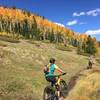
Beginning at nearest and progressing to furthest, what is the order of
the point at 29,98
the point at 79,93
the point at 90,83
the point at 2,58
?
the point at 79,93
the point at 29,98
the point at 90,83
the point at 2,58

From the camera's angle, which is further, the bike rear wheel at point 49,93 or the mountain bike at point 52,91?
the bike rear wheel at point 49,93

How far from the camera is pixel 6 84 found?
25.4m

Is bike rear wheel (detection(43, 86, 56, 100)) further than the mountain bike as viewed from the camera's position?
Yes

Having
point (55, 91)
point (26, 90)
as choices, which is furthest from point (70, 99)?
point (26, 90)

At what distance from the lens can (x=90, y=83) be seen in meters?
23.5

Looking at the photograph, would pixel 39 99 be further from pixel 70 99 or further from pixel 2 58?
pixel 2 58

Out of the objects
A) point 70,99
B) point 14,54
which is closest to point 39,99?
point 70,99

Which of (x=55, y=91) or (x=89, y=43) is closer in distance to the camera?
(x=55, y=91)

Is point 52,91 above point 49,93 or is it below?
above

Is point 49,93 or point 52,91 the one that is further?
point 49,93

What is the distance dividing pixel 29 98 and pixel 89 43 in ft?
381

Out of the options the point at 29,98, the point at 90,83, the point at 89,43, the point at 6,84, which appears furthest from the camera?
the point at 89,43

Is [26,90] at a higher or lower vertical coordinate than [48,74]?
lower

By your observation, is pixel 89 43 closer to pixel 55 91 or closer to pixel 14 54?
pixel 14 54
